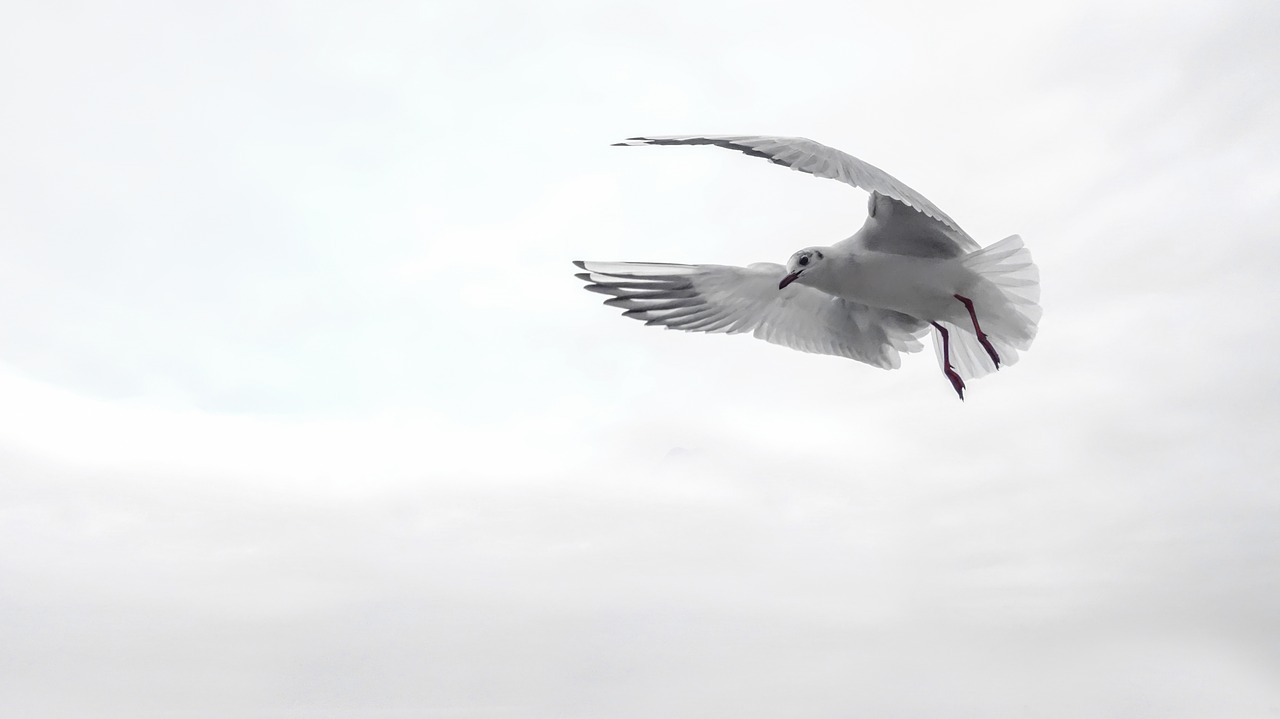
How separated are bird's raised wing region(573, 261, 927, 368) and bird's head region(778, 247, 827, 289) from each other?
396mm

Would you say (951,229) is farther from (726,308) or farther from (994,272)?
(726,308)

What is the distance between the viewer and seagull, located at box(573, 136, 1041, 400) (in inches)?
153

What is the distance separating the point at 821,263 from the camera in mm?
3865

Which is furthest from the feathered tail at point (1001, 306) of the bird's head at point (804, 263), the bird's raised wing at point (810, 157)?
the bird's raised wing at point (810, 157)

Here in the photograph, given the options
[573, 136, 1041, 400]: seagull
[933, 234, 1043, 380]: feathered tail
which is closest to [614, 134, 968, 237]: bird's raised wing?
[573, 136, 1041, 400]: seagull

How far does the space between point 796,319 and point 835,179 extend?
164 cm

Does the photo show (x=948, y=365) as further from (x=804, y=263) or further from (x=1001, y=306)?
(x=804, y=263)

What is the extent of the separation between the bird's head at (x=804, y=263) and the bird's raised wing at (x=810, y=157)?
59 centimetres

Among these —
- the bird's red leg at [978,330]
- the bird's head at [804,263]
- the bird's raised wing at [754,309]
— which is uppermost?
the bird's raised wing at [754,309]

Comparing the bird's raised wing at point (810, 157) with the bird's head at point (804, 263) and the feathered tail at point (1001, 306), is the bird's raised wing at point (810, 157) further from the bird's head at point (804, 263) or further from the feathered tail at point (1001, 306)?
the feathered tail at point (1001, 306)

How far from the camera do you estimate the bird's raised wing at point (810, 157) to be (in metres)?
2.86

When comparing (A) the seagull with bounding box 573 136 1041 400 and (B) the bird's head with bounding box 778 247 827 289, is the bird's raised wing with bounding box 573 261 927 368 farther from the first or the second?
(B) the bird's head with bounding box 778 247 827 289

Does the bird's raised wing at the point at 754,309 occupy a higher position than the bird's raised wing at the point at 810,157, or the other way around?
the bird's raised wing at the point at 754,309

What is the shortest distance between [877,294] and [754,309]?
0.66m
